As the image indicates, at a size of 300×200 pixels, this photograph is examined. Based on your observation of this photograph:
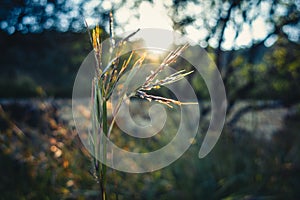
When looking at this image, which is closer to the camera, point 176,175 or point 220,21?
point 176,175

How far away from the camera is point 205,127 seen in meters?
3.66

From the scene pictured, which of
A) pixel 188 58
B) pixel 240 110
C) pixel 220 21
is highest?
pixel 220 21

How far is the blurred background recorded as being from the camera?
8.41ft

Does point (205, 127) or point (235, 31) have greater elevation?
point (235, 31)

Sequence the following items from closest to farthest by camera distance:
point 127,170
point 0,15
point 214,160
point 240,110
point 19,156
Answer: point 127,170
point 214,160
point 19,156
point 240,110
point 0,15

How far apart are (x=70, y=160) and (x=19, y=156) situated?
0.68 meters

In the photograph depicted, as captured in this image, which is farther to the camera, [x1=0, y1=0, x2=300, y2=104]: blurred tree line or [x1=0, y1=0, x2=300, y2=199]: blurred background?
[x1=0, y1=0, x2=300, y2=104]: blurred tree line

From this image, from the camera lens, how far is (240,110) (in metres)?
3.80

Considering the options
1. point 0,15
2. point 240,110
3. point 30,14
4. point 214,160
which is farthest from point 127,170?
point 0,15

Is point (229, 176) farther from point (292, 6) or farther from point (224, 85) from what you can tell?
point (292, 6)

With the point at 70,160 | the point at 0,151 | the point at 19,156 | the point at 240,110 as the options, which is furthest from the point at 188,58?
the point at 0,151

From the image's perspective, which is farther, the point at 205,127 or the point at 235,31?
the point at 205,127

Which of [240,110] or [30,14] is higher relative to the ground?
[30,14]

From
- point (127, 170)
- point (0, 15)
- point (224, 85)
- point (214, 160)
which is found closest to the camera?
point (127, 170)
